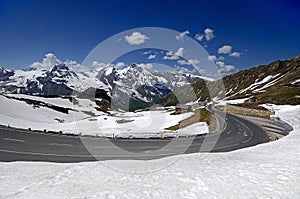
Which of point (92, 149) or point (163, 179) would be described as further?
point (92, 149)

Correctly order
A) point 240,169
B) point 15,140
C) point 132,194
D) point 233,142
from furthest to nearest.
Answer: point 233,142 → point 15,140 → point 240,169 → point 132,194

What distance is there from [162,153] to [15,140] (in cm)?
1584

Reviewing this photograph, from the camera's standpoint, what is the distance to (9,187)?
1145cm

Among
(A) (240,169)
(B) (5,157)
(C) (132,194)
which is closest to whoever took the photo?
(C) (132,194)

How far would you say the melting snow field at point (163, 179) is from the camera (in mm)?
10438

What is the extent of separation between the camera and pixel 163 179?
12.4 m

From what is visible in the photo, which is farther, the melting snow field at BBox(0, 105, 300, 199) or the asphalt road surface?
the asphalt road surface

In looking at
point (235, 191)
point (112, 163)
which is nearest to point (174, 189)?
point (235, 191)

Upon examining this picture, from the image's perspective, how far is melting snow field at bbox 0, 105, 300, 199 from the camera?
10438 millimetres

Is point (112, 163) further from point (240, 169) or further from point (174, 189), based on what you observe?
point (240, 169)

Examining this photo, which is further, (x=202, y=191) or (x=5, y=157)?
(x=5, y=157)

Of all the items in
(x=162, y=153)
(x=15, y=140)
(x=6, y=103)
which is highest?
(x=6, y=103)

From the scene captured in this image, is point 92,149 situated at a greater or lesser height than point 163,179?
greater

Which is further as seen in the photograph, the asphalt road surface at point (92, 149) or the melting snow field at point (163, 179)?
the asphalt road surface at point (92, 149)
